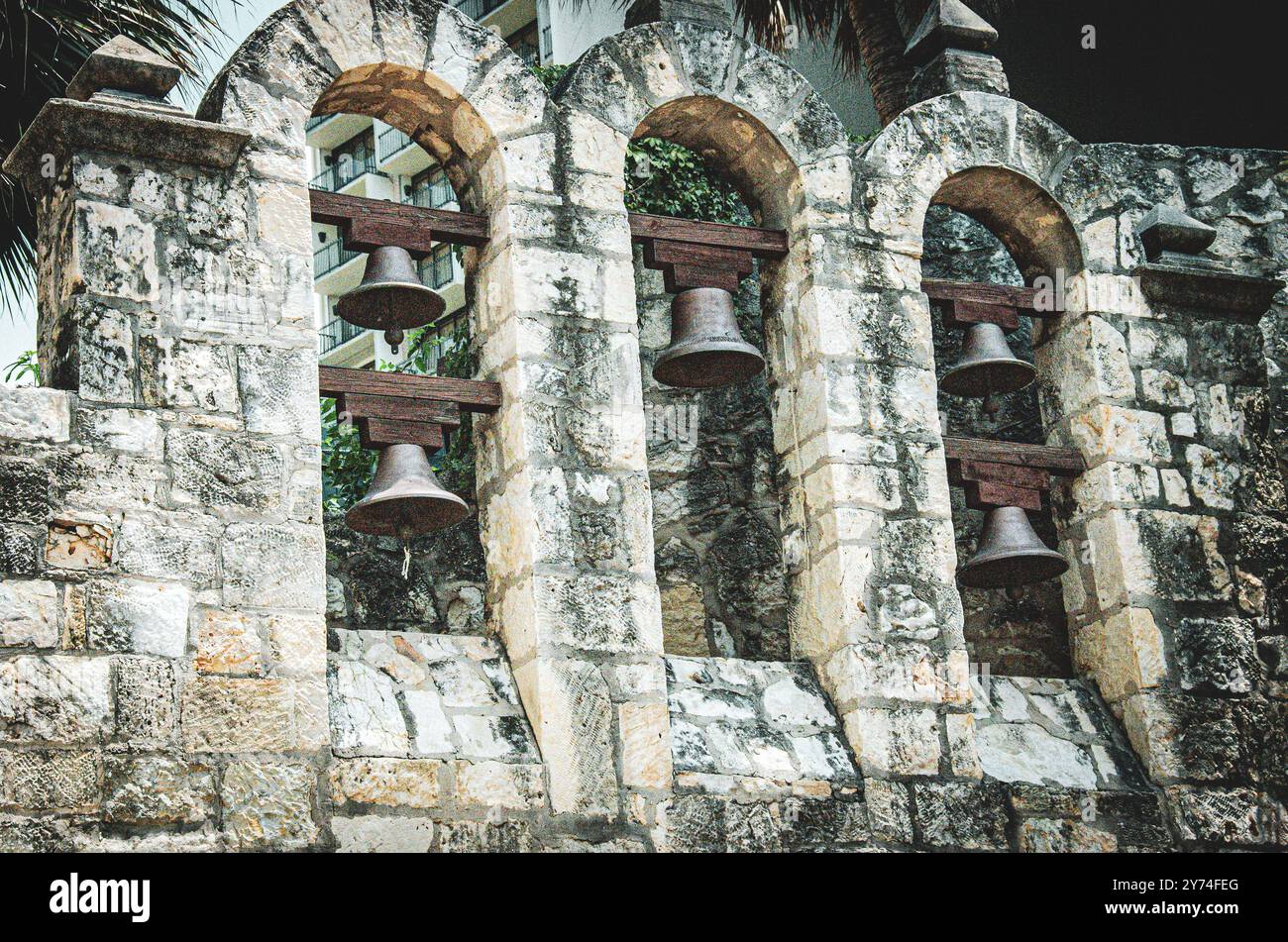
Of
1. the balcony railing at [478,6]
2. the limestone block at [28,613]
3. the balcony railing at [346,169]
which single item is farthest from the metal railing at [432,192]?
the limestone block at [28,613]

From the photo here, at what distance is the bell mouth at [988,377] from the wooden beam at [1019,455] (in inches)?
9.4

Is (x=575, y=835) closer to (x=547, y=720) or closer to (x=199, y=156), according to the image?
(x=547, y=720)

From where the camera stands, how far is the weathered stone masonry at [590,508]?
197 inches

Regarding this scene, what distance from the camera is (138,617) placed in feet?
16.3

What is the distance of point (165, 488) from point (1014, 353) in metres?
4.14

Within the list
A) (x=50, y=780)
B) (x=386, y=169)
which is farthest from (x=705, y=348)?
(x=386, y=169)

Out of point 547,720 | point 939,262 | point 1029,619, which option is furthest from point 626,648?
point 939,262

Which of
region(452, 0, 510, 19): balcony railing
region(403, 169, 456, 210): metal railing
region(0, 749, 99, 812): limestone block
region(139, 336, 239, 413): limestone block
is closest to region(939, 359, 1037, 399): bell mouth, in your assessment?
region(139, 336, 239, 413): limestone block

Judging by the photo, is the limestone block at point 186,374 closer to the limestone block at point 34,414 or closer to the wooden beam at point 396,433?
the limestone block at point 34,414

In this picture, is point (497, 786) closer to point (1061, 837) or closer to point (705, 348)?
point (705, 348)

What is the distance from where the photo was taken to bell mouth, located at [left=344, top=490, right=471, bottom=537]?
562cm

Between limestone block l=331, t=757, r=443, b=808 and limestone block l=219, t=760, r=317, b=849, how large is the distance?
10cm

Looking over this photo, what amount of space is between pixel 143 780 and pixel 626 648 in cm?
157

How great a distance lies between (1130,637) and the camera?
649 centimetres
